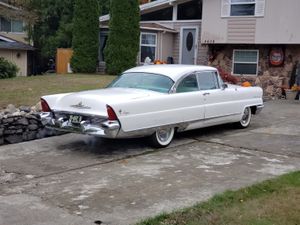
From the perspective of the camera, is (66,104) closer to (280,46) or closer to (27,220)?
(27,220)

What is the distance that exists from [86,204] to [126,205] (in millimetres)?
443

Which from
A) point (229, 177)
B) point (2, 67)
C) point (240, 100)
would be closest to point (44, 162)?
point (229, 177)

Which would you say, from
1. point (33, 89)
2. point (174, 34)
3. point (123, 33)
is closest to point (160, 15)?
point (174, 34)

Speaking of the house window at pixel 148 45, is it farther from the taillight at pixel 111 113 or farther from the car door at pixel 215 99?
the taillight at pixel 111 113

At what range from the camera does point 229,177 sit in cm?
656

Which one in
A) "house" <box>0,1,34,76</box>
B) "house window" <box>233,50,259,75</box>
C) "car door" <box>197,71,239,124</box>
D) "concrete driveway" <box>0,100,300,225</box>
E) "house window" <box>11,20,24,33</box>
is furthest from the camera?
"house window" <box>11,20,24,33</box>

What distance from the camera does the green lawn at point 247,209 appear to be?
476 cm

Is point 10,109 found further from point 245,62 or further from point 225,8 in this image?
point 245,62

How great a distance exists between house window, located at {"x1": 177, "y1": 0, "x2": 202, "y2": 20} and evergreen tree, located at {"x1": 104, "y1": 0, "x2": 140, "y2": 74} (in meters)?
2.25

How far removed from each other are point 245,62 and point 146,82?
41.4 feet

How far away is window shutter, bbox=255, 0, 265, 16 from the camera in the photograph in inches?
746

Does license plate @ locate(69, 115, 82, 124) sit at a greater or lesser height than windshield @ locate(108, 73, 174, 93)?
lesser

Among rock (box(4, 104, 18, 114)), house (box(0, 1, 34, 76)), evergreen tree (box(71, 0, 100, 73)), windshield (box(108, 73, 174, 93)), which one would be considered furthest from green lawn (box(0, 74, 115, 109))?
house (box(0, 1, 34, 76))

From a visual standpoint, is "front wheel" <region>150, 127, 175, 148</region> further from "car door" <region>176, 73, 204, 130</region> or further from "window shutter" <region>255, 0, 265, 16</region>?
"window shutter" <region>255, 0, 265, 16</region>
